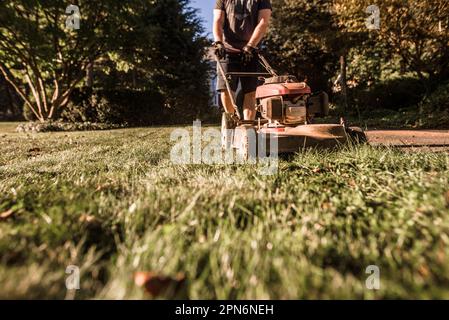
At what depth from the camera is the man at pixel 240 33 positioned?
14.0 ft

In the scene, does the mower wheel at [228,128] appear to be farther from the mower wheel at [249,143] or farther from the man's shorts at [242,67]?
the mower wheel at [249,143]

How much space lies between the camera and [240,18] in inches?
171

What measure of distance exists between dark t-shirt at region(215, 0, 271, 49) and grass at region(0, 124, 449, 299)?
2699 millimetres

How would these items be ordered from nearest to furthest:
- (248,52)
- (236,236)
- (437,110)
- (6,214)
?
1. (236,236)
2. (6,214)
3. (248,52)
4. (437,110)

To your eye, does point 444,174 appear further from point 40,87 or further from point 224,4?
point 40,87

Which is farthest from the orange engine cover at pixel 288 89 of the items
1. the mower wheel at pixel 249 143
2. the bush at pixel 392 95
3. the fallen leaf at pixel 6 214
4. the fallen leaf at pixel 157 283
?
the bush at pixel 392 95

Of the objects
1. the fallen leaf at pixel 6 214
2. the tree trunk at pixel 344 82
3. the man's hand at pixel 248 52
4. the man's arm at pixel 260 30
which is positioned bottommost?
the fallen leaf at pixel 6 214

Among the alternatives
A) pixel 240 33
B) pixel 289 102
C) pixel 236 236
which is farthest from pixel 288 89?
pixel 236 236

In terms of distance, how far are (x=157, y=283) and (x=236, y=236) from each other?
37 cm

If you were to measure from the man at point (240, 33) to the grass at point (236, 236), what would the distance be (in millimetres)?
2366

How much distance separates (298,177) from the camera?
2.37 meters

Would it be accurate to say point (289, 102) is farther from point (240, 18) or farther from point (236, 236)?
point (236, 236)

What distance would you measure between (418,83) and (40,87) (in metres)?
15.1
